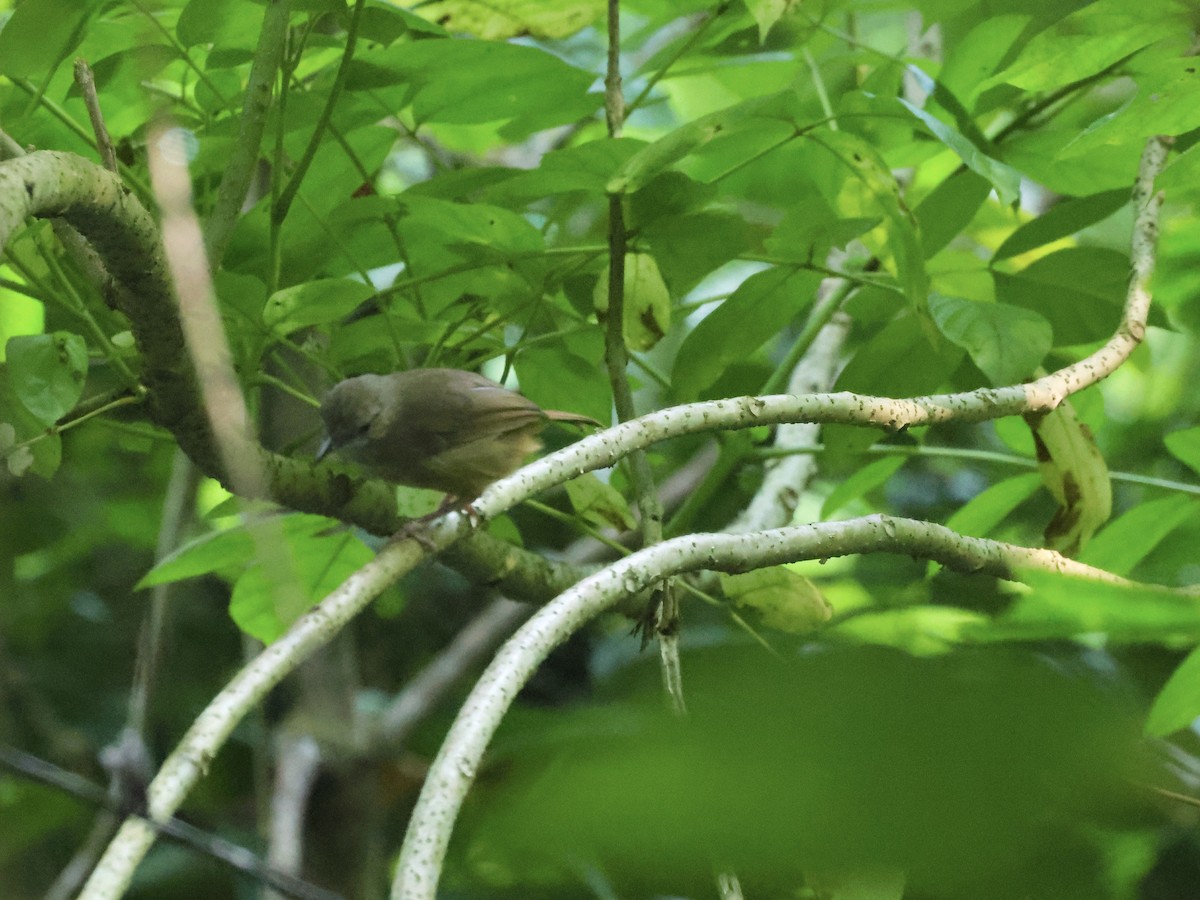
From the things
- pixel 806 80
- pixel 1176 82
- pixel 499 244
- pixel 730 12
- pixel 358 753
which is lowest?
pixel 358 753

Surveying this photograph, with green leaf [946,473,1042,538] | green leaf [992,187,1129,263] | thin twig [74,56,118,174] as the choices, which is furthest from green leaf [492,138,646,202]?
green leaf [946,473,1042,538]

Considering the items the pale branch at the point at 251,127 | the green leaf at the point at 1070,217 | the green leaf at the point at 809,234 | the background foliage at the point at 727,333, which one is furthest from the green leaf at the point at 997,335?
the pale branch at the point at 251,127

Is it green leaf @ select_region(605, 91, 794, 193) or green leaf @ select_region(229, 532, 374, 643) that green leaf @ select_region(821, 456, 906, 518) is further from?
green leaf @ select_region(229, 532, 374, 643)

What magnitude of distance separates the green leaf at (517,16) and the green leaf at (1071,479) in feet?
2.66

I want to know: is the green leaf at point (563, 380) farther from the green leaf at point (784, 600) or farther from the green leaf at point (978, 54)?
the green leaf at point (978, 54)

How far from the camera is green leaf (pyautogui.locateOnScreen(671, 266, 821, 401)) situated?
4.66 feet

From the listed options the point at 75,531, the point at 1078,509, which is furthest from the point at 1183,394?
the point at 75,531

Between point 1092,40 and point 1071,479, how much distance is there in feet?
1.68

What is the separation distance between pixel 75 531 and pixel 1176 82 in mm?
2647

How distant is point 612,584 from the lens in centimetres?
97

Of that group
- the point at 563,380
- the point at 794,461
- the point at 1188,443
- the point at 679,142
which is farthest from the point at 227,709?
the point at 794,461

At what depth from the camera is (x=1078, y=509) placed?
139 cm

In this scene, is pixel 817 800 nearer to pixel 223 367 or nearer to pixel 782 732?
pixel 782 732

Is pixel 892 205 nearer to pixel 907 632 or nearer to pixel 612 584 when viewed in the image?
pixel 612 584
